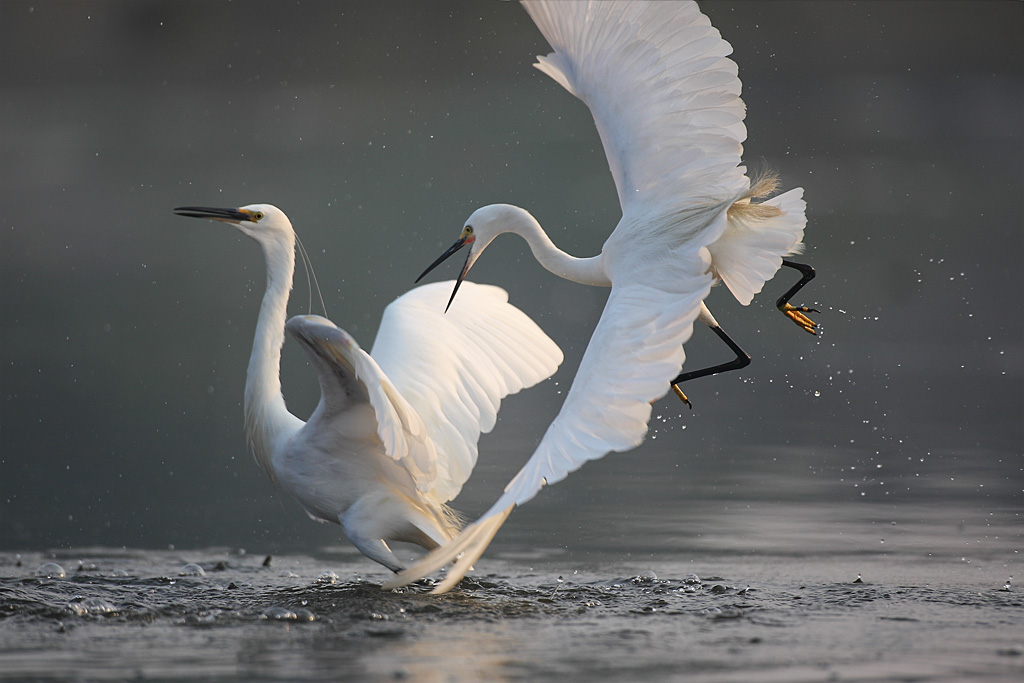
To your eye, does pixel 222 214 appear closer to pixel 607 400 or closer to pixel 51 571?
pixel 51 571

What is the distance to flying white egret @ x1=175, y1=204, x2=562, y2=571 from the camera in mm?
4078

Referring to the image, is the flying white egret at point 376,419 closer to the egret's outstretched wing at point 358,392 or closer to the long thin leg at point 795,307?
the egret's outstretched wing at point 358,392

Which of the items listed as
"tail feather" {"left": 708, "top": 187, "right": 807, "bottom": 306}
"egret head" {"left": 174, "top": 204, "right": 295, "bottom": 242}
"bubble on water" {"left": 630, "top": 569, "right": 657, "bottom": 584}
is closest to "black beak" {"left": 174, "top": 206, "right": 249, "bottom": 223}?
"egret head" {"left": 174, "top": 204, "right": 295, "bottom": 242}

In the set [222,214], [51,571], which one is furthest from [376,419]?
[51,571]

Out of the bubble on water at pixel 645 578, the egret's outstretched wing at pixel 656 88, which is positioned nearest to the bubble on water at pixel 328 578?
the bubble on water at pixel 645 578

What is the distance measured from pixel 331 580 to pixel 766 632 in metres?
1.51

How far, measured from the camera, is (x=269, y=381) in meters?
4.31

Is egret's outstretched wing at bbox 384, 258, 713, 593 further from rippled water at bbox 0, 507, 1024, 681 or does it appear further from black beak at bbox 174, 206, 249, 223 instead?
black beak at bbox 174, 206, 249, 223

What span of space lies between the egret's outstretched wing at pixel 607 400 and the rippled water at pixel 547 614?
0.94 ft

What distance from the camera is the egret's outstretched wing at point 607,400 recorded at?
305 cm

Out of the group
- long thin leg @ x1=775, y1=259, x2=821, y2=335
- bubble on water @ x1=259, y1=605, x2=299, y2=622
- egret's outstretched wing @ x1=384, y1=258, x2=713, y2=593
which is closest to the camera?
egret's outstretched wing @ x1=384, y1=258, x2=713, y2=593

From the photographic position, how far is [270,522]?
4848 millimetres

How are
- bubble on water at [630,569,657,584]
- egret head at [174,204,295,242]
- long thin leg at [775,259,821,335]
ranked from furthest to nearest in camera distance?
→ long thin leg at [775,259,821,335] → egret head at [174,204,295,242] → bubble on water at [630,569,657,584]

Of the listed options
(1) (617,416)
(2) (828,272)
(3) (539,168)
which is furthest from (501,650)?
(3) (539,168)
